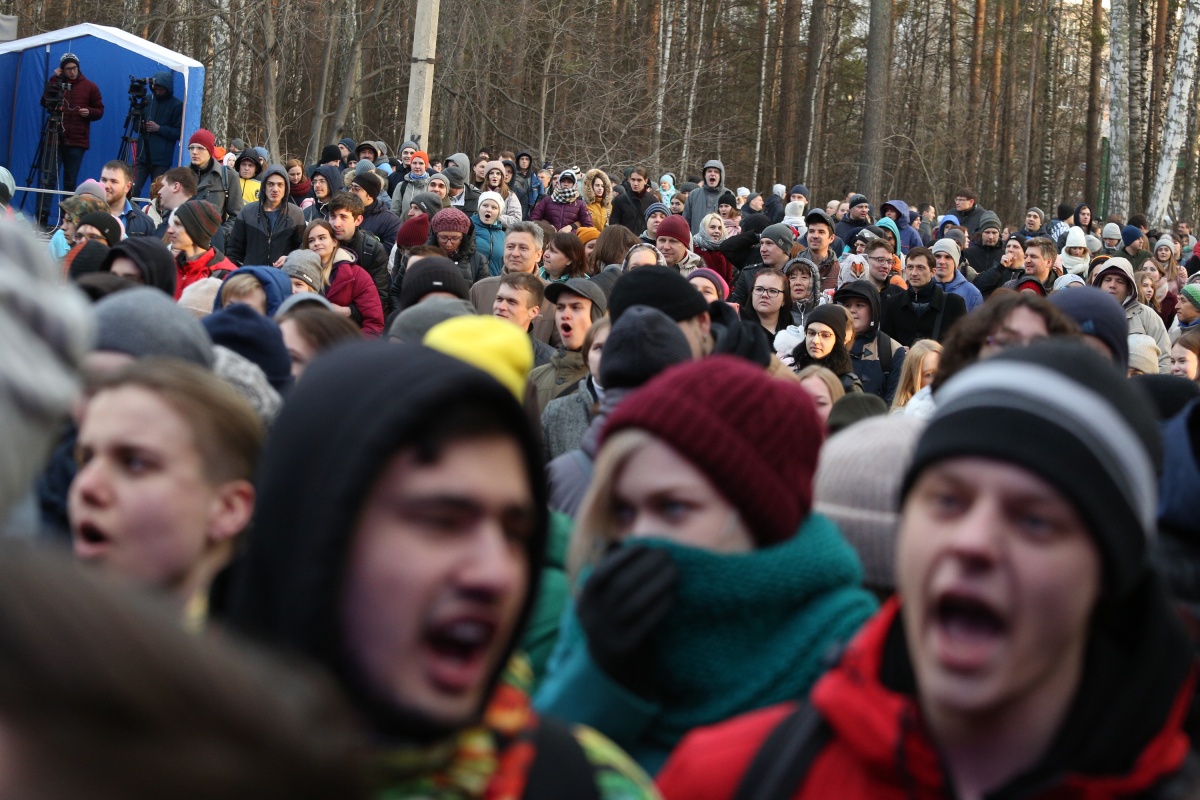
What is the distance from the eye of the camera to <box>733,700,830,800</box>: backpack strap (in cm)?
184

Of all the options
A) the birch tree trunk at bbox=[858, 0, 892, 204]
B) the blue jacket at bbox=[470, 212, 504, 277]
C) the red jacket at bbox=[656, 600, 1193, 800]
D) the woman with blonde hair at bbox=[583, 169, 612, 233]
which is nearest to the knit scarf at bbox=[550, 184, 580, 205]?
the woman with blonde hair at bbox=[583, 169, 612, 233]

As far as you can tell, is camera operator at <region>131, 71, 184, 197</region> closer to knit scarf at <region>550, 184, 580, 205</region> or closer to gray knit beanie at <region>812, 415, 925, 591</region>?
knit scarf at <region>550, 184, 580, 205</region>

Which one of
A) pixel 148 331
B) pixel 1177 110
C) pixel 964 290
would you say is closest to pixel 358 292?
pixel 964 290

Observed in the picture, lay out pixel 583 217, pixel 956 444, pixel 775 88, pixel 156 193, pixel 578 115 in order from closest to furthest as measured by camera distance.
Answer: pixel 956 444 < pixel 156 193 < pixel 583 217 < pixel 578 115 < pixel 775 88

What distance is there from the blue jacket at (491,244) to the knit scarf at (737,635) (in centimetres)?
1006

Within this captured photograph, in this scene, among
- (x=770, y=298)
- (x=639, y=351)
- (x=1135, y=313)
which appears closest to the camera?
(x=639, y=351)

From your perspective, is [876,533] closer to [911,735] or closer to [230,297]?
[911,735]

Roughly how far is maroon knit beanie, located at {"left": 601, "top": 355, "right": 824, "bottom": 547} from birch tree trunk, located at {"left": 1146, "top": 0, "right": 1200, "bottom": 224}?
2031 centimetres

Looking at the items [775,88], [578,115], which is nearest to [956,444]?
[578,115]

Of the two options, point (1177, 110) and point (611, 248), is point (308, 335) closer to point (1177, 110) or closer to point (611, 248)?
point (611, 248)

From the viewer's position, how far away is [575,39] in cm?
3331

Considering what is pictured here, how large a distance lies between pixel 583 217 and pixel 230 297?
926 centimetres

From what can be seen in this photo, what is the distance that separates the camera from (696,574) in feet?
7.75

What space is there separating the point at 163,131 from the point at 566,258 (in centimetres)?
991
